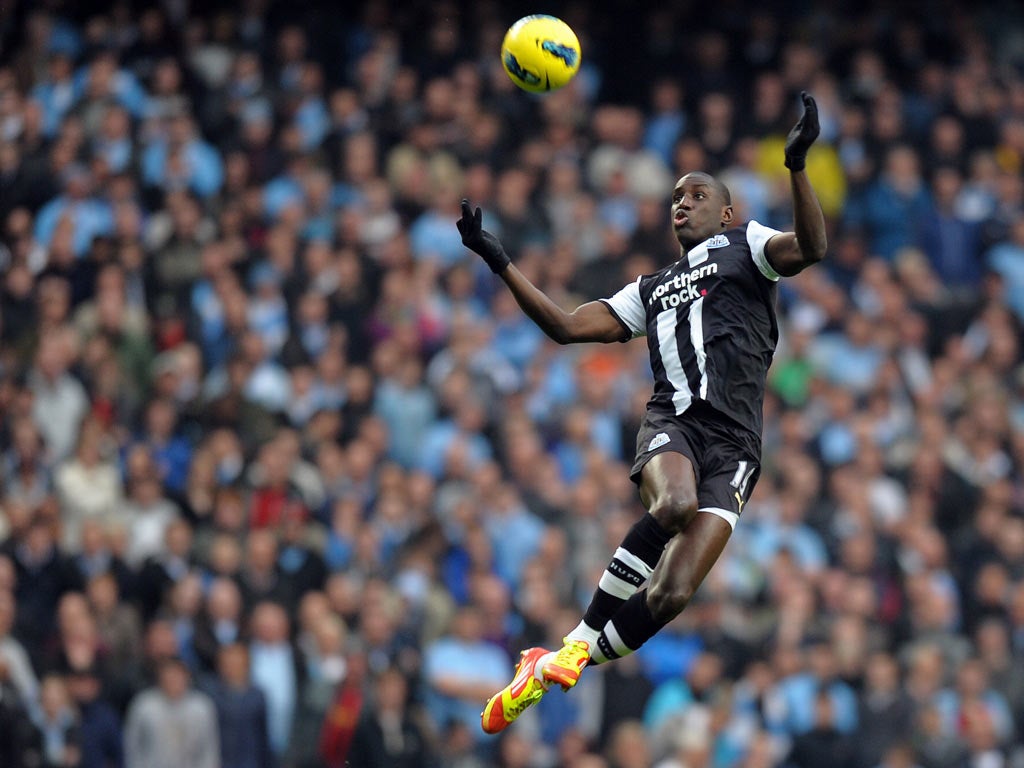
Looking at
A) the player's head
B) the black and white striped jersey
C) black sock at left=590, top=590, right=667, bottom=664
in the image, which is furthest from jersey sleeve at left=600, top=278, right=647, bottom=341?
black sock at left=590, top=590, right=667, bottom=664

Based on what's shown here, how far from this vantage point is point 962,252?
705 inches

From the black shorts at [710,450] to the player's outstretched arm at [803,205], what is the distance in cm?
85

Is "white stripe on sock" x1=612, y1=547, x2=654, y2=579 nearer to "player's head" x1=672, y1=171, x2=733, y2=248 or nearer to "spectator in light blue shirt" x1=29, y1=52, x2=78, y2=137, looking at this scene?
"player's head" x1=672, y1=171, x2=733, y2=248

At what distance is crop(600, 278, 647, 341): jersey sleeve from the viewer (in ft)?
30.3

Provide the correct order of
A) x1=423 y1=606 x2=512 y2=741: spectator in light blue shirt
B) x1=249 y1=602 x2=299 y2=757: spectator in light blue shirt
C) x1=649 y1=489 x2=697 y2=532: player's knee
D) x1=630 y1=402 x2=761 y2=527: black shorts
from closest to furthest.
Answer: x1=649 y1=489 x2=697 y2=532: player's knee
x1=630 y1=402 x2=761 y2=527: black shorts
x1=249 y1=602 x2=299 y2=757: spectator in light blue shirt
x1=423 y1=606 x2=512 y2=741: spectator in light blue shirt

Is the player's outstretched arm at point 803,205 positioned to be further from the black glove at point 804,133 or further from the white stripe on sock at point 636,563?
the white stripe on sock at point 636,563

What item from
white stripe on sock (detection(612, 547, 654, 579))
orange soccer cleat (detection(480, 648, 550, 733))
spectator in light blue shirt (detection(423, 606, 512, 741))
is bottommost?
orange soccer cleat (detection(480, 648, 550, 733))

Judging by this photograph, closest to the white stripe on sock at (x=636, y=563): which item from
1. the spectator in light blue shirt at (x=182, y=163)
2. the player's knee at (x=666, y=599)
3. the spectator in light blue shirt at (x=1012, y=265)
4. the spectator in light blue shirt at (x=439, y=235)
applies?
the player's knee at (x=666, y=599)

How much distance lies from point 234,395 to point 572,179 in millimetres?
4491

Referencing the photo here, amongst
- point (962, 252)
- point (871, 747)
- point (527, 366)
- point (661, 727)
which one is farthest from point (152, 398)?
point (962, 252)

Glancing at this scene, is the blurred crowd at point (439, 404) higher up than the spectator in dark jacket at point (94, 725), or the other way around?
the blurred crowd at point (439, 404)

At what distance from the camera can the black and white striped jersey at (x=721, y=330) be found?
28.7 feet

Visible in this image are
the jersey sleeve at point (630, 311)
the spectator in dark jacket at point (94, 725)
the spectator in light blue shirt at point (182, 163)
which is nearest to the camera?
the jersey sleeve at point (630, 311)

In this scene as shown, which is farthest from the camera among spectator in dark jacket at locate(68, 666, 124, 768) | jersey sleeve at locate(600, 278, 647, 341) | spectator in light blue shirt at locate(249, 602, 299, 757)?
spectator in light blue shirt at locate(249, 602, 299, 757)
